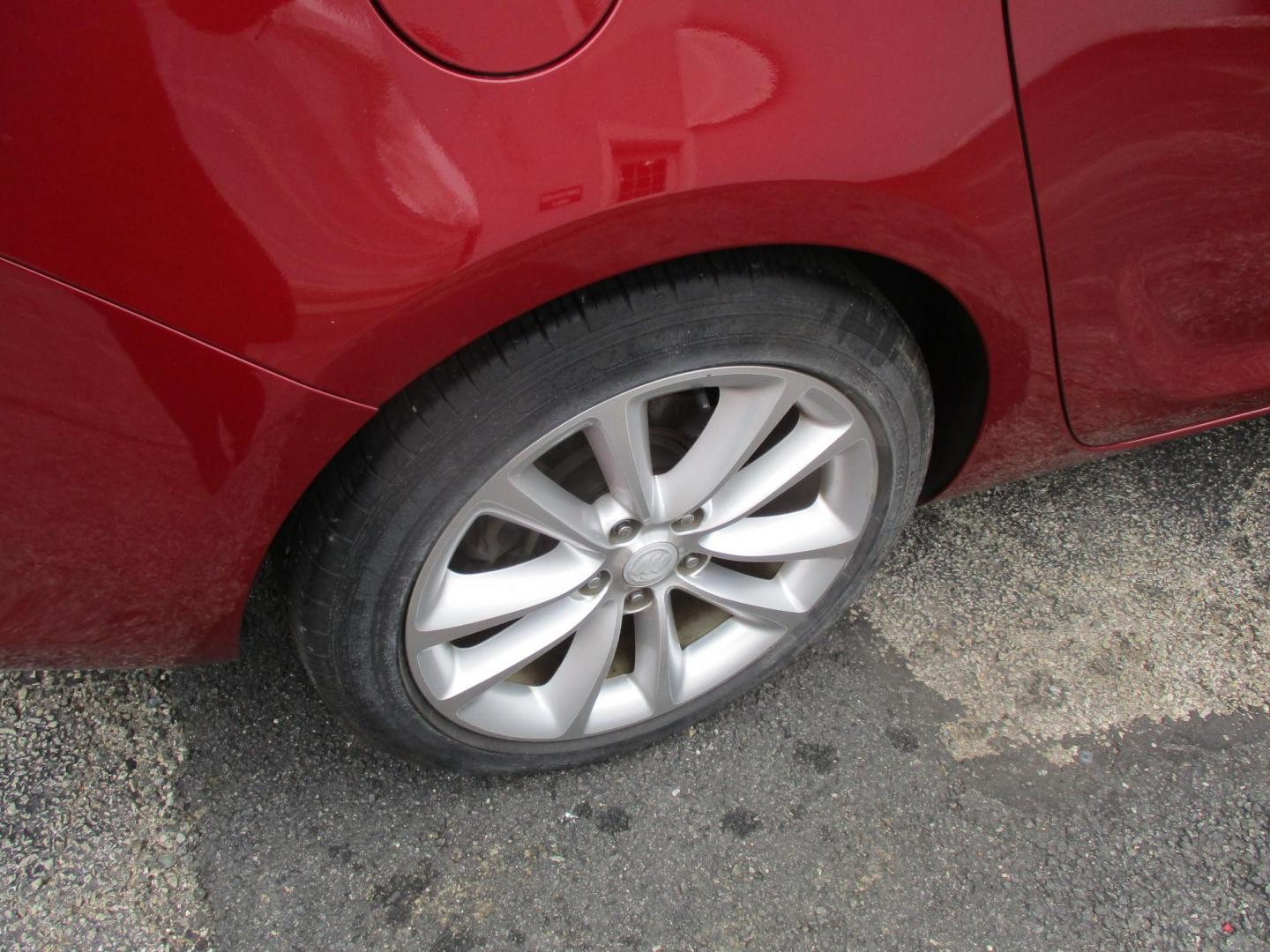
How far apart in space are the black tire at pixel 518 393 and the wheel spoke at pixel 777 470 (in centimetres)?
7

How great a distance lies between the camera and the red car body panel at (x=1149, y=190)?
118 cm

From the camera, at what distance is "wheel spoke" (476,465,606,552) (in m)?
1.29

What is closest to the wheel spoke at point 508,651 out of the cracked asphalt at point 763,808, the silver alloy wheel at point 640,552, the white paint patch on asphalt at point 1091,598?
the silver alloy wheel at point 640,552

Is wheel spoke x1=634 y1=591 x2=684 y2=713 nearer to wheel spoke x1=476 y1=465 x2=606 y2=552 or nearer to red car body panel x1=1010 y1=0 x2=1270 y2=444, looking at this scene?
wheel spoke x1=476 y1=465 x2=606 y2=552

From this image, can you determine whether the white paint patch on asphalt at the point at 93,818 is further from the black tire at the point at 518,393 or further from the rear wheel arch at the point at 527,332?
the rear wheel arch at the point at 527,332

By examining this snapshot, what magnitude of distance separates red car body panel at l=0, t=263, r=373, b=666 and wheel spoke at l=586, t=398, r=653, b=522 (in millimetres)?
302

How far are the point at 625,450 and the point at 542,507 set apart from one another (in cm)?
13

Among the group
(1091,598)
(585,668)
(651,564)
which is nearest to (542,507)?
(651,564)

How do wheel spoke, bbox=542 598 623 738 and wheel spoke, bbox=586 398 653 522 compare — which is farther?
wheel spoke, bbox=542 598 623 738

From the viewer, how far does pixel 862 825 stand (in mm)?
1688

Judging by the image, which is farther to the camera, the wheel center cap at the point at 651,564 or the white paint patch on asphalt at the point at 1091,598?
the white paint patch on asphalt at the point at 1091,598

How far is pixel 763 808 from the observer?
171 cm

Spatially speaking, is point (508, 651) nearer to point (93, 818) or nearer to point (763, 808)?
point (763, 808)

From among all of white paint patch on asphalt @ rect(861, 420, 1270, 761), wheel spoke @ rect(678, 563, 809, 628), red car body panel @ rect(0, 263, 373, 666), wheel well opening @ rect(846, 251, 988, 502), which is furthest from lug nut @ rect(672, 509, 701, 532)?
white paint patch on asphalt @ rect(861, 420, 1270, 761)
